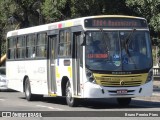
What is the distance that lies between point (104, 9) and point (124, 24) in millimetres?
14378

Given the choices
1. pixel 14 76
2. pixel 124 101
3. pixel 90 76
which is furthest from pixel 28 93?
pixel 90 76

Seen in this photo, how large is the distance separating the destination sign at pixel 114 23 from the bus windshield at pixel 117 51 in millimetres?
250

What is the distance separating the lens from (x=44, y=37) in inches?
919

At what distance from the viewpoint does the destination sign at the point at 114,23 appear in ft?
65.3

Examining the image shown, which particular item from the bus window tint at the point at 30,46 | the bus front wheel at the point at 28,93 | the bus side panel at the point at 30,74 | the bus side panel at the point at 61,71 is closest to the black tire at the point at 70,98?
the bus side panel at the point at 61,71

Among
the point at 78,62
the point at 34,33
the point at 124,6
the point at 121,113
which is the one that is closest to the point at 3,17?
the point at 124,6

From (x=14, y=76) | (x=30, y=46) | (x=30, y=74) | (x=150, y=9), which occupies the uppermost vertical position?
(x=150, y=9)

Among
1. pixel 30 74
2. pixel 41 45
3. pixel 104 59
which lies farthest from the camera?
pixel 30 74

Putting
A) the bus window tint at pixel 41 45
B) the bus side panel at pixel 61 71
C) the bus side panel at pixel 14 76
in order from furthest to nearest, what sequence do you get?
the bus side panel at pixel 14 76 → the bus window tint at pixel 41 45 → the bus side panel at pixel 61 71

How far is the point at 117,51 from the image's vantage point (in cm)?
1973

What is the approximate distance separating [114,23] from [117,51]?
1.04 metres

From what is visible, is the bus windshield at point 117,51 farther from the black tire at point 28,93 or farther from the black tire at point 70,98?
the black tire at point 28,93

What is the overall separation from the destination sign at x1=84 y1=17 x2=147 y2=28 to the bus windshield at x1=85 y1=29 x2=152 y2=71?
25 centimetres

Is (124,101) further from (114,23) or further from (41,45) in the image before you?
(41,45)
